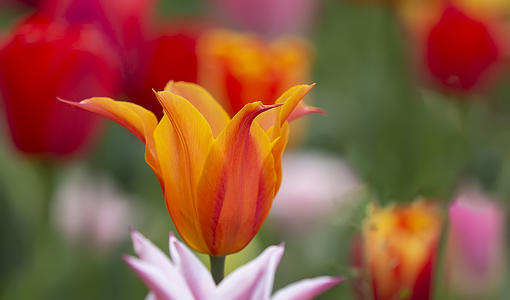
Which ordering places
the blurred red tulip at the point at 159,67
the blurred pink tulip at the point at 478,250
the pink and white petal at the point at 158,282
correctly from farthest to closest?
1. the blurred red tulip at the point at 159,67
2. the blurred pink tulip at the point at 478,250
3. the pink and white petal at the point at 158,282

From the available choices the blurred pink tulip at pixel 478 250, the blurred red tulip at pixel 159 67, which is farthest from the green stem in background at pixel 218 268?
the blurred red tulip at pixel 159 67

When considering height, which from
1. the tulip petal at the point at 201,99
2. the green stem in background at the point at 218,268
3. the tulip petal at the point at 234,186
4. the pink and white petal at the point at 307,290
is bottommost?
the green stem in background at the point at 218,268

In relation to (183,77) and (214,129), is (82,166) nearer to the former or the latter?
(183,77)

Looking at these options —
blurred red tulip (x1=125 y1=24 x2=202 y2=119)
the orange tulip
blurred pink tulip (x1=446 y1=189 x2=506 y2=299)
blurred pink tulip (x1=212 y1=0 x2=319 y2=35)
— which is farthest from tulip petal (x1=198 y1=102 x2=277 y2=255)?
blurred pink tulip (x1=212 y1=0 x2=319 y2=35)

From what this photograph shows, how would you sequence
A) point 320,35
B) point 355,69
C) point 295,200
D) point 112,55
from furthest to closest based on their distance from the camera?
point 320,35 → point 355,69 → point 295,200 → point 112,55

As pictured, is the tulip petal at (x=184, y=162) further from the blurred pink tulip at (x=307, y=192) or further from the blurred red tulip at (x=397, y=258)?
the blurred pink tulip at (x=307, y=192)

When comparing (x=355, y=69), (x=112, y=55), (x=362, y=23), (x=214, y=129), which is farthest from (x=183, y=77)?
(x=362, y=23)

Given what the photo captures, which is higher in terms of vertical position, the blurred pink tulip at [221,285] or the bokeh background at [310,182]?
the blurred pink tulip at [221,285]
